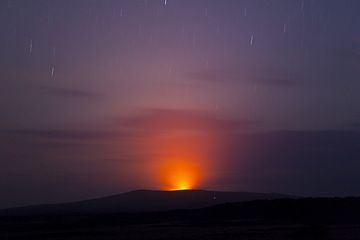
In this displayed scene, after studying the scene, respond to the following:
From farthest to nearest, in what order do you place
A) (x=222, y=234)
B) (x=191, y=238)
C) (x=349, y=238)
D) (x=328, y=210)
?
(x=328, y=210)
(x=222, y=234)
(x=191, y=238)
(x=349, y=238)

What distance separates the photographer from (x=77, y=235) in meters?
64.9

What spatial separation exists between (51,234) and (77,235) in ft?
16.1

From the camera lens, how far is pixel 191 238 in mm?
55375

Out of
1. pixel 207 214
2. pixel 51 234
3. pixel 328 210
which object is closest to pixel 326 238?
pixel 51 234

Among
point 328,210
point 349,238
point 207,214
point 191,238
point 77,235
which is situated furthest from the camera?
point 207,214

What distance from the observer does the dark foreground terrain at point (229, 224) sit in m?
61.3

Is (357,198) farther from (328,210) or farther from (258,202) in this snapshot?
(258,202)

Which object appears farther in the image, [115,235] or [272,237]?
[115,235]

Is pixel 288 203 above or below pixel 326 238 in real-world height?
above

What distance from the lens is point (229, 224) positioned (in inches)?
3031

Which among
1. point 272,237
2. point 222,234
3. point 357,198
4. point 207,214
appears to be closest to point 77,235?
point 222,234

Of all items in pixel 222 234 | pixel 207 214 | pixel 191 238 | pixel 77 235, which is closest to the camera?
pixel 191 238

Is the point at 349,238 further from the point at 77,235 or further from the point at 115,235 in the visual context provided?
the point at 77,235

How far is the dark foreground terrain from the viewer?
61.3m
